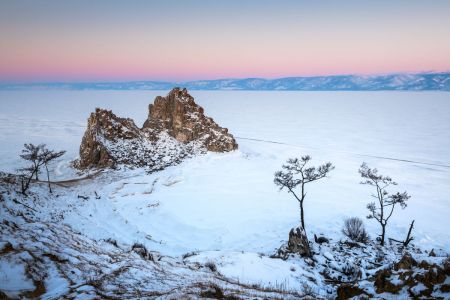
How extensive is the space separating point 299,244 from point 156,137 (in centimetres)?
3996

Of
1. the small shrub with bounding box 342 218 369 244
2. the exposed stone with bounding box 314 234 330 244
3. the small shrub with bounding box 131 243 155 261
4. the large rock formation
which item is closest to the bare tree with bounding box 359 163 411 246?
the small shrub with bounding box 342 218 369 244

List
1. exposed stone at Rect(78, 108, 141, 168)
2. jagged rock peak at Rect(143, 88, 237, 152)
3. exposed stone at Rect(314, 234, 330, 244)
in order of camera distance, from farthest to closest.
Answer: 1. jagged rock peak at Rect(143, 88, 237, 152)
2. exposed stone at Rect(78, 108, 141, 168)
3. exposed stone at Rect(314, 234, 330, 244)

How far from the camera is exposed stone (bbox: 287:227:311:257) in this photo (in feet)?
66.1

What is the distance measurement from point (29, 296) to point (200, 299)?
16.1 feet

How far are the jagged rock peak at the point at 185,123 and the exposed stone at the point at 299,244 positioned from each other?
34127 mm

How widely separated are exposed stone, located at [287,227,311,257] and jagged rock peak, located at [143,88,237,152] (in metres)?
34.1

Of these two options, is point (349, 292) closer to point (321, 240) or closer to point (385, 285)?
point (385, 285)

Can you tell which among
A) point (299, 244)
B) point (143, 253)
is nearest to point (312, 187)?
point (299, 244)

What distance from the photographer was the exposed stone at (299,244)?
20.1m

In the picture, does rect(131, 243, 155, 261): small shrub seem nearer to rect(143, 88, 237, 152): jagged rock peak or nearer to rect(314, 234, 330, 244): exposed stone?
rect(314, 234, 330, 244): exposed stone

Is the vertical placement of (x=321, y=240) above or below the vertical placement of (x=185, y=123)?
below

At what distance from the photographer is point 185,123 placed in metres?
56.0

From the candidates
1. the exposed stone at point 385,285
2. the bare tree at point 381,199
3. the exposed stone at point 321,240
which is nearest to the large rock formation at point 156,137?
the exposed stone at point 321,240

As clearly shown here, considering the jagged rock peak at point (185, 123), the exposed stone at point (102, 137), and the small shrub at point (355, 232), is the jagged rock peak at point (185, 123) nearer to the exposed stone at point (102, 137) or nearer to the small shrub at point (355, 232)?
the exposed stone at point (102, 137)
